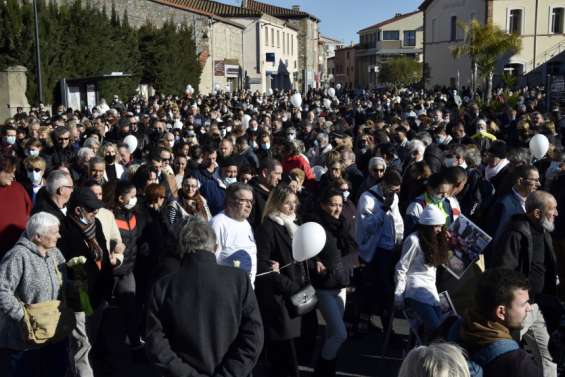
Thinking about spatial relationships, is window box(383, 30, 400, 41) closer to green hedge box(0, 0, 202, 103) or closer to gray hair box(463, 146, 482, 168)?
green hedge box(0, 0, 202, 103)

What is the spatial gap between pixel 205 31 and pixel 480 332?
1750 inches

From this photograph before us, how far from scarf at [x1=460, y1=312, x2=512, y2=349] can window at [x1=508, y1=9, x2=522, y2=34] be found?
52.6 m

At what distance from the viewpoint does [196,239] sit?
379cm

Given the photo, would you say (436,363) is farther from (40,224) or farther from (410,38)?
(410,38)

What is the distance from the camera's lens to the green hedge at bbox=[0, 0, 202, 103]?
25578mm

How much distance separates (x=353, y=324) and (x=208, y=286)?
11.9ft

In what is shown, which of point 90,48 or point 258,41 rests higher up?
point 258,41

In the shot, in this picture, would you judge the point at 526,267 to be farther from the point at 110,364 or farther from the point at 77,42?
the point at 77,42

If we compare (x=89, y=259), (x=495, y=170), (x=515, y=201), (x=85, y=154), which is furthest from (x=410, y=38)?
(x=89, y=259)

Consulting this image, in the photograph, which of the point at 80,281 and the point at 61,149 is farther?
the point at 61,149

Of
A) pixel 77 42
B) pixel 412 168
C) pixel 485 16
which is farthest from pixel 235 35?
pixel 412 168

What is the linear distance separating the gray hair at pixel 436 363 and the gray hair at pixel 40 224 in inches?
109

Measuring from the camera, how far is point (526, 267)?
512cm

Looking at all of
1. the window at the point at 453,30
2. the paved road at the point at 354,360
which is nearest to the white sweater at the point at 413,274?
the paved road at the point at 354,360
